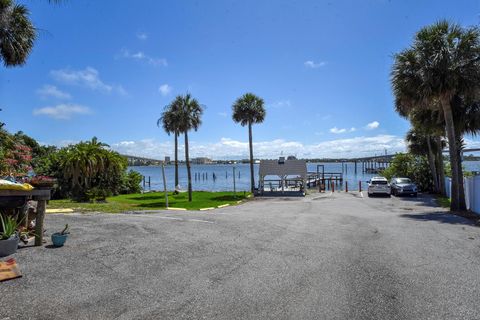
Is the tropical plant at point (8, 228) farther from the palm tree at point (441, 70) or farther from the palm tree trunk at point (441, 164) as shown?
the palm tree trunk at point (441, 164)

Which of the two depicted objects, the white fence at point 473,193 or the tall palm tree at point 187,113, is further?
the tall palm tree at point 187,113

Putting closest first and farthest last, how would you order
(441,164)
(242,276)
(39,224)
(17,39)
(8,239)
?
(242,276) < (8,239) < (39,224) < (17,39) < (441,164)

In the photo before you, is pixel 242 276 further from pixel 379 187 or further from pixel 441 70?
pixel 379 187

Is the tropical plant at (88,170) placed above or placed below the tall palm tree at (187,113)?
below

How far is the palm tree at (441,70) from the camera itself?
67.1ft

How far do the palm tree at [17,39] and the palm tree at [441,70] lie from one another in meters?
17.1

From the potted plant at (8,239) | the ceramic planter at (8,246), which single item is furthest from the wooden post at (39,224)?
the ceramic planter at (8,246)

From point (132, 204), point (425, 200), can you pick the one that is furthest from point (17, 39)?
point (425, 200)

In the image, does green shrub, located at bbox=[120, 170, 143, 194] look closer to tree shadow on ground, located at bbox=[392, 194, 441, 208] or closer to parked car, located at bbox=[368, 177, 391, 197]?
parked car, located at bbox=[368, 177, 391, 197]

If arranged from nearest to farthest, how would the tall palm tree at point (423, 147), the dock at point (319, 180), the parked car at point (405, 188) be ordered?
the parked car at point (405, 188), the tall palm tree at point (423, 147), the dock at point (319, 180)

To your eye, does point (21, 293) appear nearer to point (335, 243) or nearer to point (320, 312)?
point (320, 312)

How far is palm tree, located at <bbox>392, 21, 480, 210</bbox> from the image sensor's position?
67.1 feet

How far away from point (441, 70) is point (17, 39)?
18.4 meters

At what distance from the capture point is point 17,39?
49.3 ft
